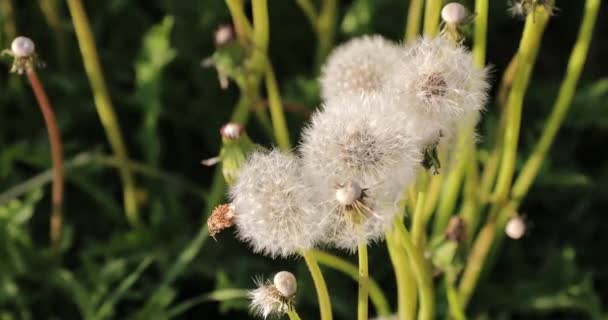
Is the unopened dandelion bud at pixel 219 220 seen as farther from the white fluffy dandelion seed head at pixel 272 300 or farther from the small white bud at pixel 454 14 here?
the small white bud at pixel 454 14

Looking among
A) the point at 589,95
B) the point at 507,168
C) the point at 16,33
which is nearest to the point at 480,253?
the point at 507,168

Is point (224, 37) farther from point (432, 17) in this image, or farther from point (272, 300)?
point (272, 300)

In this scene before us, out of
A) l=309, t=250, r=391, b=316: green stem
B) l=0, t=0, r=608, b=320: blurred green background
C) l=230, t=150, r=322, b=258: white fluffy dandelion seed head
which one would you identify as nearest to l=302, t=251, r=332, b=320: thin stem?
l=230, t=150, r=322, b=258: white fluffy dandelion seed head

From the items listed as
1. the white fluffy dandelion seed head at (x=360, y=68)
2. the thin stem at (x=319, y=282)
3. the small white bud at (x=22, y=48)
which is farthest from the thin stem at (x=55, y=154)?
the thin stem at (x=319, y=282)

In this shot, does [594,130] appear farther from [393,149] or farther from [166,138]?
[393,149]

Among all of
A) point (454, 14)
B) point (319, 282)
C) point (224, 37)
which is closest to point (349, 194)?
point (319, 282)

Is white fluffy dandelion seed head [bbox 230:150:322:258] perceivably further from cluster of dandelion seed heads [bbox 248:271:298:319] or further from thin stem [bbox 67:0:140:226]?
thin stem [bbox 67:0:140:226]
